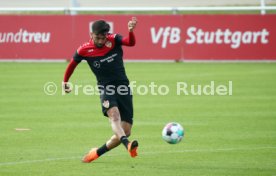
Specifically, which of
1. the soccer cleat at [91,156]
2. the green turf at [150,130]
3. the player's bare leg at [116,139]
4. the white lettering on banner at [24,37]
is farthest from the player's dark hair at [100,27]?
the white lettering on banner at [24,37]

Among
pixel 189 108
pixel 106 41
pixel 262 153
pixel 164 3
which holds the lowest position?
pixel 164 3

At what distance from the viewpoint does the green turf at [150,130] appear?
11477 mm

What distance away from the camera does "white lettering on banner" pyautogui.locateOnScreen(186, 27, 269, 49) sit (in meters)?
31.3

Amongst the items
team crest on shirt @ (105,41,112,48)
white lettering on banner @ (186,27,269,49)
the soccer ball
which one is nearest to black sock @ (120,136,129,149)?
the soccer ball

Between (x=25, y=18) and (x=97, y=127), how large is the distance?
17766mm

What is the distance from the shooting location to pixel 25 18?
32719mm

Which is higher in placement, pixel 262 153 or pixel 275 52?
pixel 262 153

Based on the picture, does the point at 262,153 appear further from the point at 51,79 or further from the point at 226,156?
the point at 51,79

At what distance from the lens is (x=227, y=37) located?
3147 cm

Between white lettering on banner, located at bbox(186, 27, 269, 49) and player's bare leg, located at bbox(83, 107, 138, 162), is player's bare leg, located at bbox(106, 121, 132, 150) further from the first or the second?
white lettering on banner, located at bbox(186, 27, 269, 49)

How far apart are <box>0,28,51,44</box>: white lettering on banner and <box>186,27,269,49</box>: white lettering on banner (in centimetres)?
630

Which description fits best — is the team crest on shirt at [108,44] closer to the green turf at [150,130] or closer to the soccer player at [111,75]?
the soccer player at [111,75]

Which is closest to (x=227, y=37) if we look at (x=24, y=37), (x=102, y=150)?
(x=24, y=37)

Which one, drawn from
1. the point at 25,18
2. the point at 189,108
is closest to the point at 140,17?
the point at 25,18
